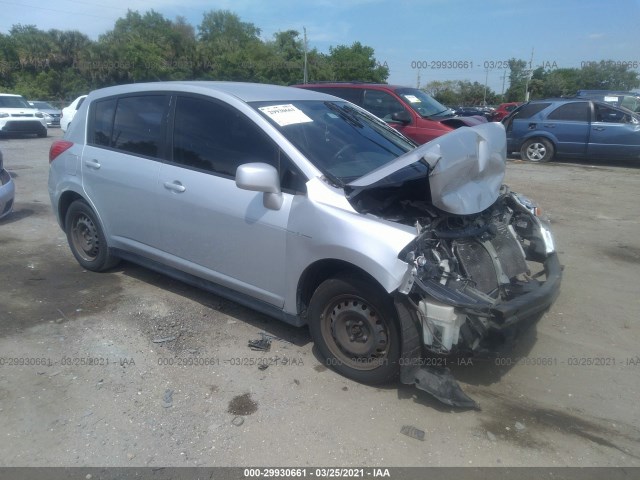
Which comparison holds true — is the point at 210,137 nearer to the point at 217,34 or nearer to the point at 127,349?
the point at 127,349

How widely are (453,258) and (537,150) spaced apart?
11.9 m

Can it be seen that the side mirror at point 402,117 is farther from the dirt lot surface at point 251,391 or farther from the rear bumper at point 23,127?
the rear bumper at point 23,127

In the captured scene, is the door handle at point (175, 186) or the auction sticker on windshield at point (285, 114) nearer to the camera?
the auction sticker on windshield at point (285, 114)

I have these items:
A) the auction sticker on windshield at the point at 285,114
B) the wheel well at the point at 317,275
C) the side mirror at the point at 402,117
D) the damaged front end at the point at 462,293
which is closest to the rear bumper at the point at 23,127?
the side mirror at the point at 402,117

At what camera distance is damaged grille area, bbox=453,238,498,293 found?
3465 millimetres

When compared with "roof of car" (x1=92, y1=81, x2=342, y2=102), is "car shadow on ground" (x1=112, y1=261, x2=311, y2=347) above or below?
below

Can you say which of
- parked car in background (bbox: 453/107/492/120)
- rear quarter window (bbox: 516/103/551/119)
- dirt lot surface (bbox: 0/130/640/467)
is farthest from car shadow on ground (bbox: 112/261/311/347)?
rear quarter window (bbox: 516/103/551/119)

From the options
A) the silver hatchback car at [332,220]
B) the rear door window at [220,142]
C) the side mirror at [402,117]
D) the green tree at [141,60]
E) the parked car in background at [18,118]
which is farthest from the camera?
the green tree at [141,60]

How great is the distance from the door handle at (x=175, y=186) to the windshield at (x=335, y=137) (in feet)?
2.88

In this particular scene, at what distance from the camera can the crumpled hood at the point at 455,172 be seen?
3.30 metres

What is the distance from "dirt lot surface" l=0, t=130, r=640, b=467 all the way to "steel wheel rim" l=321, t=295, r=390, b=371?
0.19 meters

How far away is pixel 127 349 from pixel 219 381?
889 millimetres

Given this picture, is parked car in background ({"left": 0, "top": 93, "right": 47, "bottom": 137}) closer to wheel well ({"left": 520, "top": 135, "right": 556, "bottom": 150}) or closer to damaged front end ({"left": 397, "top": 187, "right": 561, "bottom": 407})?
wheel well ({"left": 520, "top": 135, "right": 556, "bottom": 150})

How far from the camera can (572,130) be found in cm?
1338
